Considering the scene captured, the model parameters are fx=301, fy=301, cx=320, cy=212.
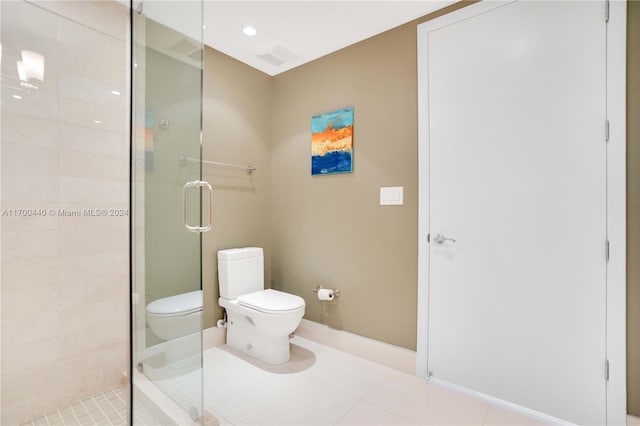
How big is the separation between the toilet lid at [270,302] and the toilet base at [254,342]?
15 cm

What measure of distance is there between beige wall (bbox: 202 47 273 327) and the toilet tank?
5.1 inches

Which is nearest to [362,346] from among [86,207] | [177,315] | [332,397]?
[332,397]

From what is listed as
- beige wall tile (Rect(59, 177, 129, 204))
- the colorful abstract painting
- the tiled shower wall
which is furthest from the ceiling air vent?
beige wall tile (Rect(59, 177, 129, 204))

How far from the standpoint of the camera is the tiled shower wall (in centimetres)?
150

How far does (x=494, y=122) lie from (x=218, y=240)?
6.98ft

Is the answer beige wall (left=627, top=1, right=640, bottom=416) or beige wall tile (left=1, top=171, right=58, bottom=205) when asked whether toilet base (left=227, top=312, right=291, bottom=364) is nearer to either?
beige wall tile (left=1, top=171, right=58, bottom=205)

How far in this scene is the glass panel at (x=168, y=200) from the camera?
1.45 m

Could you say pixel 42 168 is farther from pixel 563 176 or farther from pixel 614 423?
pixel 614 423

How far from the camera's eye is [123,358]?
188cm

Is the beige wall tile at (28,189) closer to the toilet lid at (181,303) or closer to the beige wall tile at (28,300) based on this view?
the beige wall tile at (28,300)

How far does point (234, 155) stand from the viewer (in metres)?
2.61

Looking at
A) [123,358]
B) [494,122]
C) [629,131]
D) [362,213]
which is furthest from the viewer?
[362,213]

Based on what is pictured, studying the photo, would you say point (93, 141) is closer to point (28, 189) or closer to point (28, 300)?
point (28, 189)

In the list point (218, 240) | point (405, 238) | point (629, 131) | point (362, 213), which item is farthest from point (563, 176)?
point (218, 240)
